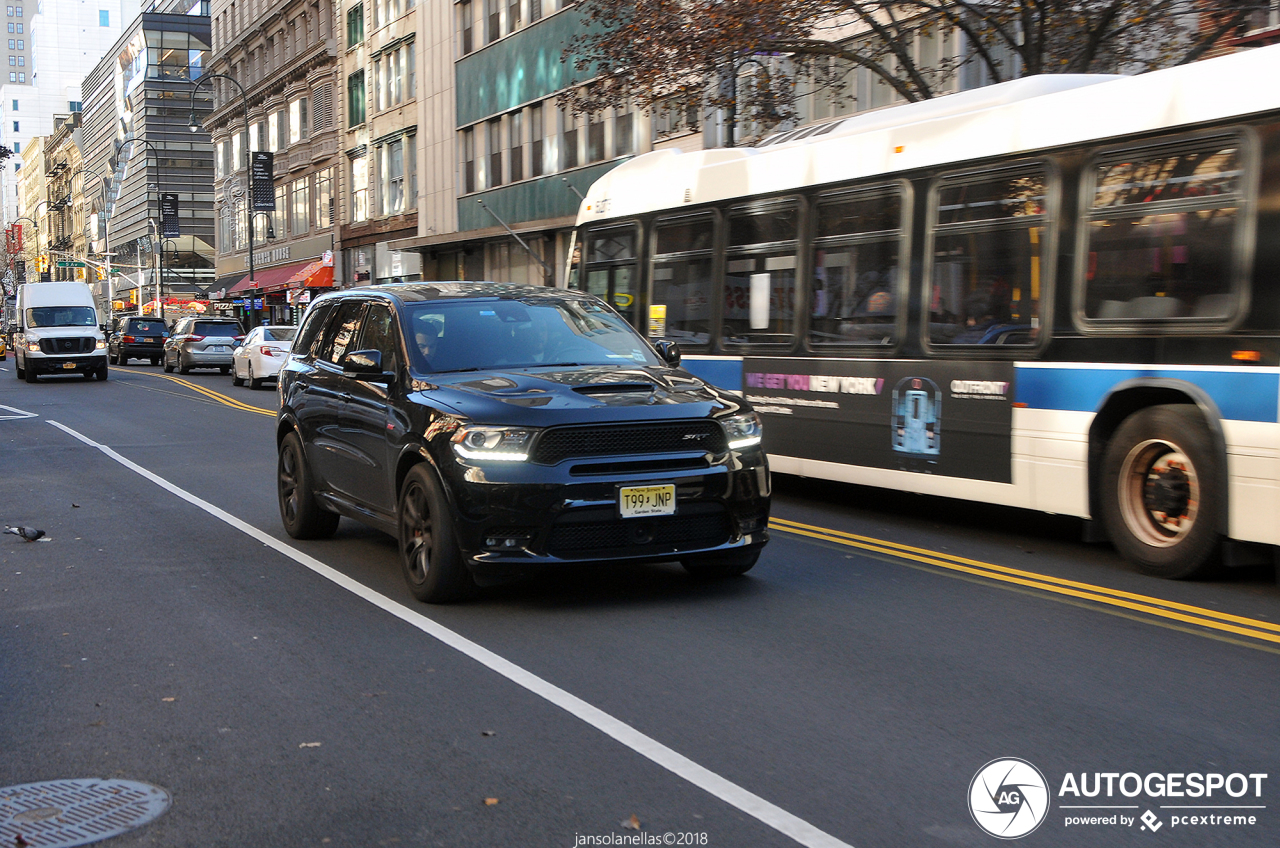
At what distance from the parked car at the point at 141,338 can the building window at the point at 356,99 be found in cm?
1107

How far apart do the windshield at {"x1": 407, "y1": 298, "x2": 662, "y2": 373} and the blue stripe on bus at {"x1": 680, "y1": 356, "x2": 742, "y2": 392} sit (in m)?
3.75

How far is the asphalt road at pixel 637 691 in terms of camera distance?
167 inches

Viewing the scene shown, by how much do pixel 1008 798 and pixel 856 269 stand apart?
7115mm

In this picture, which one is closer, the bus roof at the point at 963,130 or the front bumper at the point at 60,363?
the bus roof at the point at 963,130

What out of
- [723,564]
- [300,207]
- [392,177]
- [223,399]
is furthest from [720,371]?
[300,207]

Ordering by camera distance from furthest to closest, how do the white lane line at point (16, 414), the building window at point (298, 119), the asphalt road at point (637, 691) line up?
the building window at point (298, 119) → the white lane line at point (16, 414) → the asphalt road at point (637, 691)

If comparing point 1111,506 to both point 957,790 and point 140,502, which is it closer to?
point 957,790

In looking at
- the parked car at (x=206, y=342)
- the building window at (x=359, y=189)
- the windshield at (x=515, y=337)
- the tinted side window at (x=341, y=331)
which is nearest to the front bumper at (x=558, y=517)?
the windshield at (x=515, y=337)

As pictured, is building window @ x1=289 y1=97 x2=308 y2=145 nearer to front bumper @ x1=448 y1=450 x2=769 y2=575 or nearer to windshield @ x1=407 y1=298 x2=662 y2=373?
windshield @ x1=407 y1=298 x2=662 y2=373

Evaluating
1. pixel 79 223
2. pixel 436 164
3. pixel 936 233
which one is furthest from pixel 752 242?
pixel 79 223

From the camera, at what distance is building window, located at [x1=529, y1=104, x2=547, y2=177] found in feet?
128

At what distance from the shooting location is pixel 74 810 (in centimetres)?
432

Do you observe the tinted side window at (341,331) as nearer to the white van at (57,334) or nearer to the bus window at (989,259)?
the bus window at (989,259)

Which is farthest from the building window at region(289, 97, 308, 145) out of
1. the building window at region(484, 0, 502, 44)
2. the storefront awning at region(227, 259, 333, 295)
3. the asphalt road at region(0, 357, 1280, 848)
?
the asphalt road at region(0, 357, 1280, 848)
